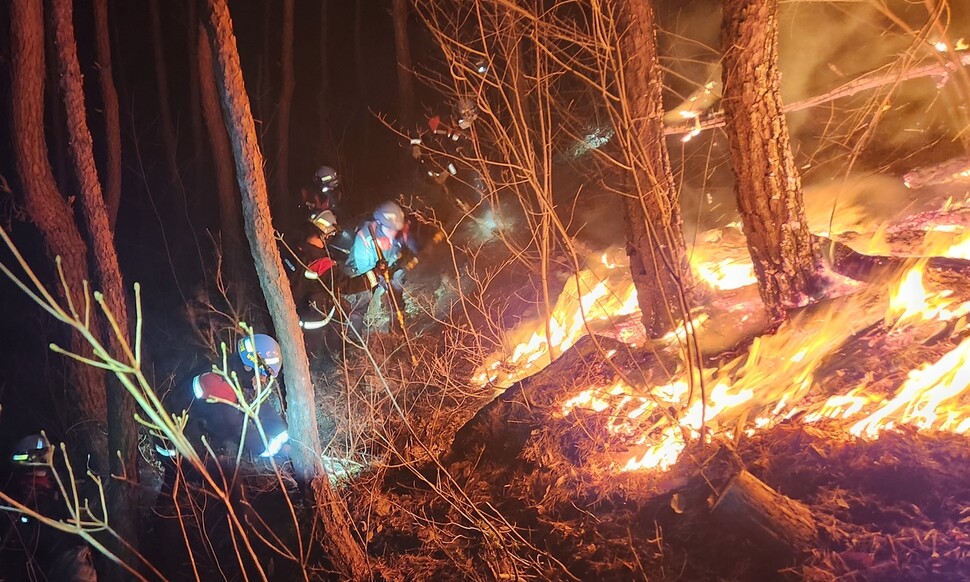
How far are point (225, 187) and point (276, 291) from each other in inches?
227

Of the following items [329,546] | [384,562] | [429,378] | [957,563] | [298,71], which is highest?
[298,71]

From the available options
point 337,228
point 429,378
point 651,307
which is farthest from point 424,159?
point 651,307

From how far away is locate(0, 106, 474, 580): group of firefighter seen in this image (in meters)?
5.83

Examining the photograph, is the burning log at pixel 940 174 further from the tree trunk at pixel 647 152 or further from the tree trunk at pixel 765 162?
the tree trunk at pixel 647 152

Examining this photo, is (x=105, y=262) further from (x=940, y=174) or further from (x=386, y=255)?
(x=940, y=174)

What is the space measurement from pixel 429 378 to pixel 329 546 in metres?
2.56

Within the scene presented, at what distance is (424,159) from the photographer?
12125mm

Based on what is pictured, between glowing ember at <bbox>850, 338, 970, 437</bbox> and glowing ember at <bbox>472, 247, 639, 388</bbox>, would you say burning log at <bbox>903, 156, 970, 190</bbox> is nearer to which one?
glowing ember at <bbox>472, 247, 639, 388</bbox>

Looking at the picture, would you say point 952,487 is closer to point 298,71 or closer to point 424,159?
point 424,159

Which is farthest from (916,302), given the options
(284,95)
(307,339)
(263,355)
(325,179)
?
(284,95)

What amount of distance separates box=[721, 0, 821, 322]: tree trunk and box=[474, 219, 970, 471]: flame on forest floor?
15.0 inches

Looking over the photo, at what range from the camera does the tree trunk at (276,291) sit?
15.1 feet

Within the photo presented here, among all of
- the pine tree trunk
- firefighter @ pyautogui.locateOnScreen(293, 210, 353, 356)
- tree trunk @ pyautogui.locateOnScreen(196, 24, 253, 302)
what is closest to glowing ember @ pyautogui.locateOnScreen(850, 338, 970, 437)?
firefighter @ pyautogui.locateOnScreen(293, 210, 353, 356)

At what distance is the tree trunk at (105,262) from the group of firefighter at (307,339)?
1.26ft
